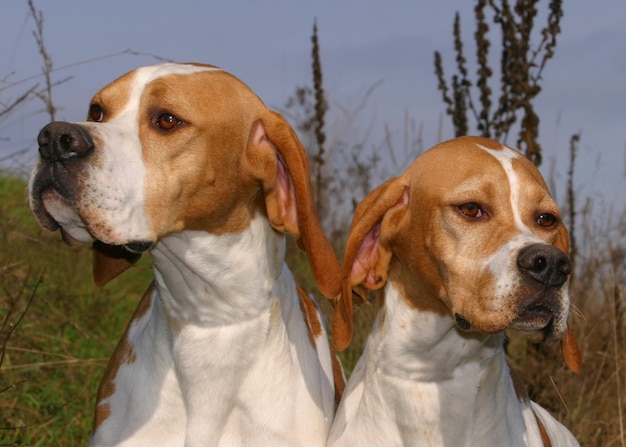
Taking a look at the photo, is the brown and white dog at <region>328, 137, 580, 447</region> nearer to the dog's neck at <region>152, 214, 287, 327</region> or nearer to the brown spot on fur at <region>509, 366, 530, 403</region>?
the brown spot on fur at <region>509, 366, 530, 403</region>

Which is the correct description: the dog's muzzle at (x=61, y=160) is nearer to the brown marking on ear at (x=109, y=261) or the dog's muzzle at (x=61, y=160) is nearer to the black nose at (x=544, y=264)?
the brown marking on ear at (x=109, y=261)

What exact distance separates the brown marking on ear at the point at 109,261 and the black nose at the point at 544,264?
1625 millimetres

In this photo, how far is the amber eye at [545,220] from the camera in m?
4.38

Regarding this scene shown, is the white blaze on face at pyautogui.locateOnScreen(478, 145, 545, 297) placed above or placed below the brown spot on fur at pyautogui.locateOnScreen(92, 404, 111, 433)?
above

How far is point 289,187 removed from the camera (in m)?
4.49

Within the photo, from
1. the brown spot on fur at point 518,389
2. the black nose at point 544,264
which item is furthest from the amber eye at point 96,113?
the brown spot on fur at point 518,389

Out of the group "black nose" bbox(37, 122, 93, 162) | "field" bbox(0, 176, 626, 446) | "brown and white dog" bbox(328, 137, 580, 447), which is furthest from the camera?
"field" bbox(0, 176, 626, 446)

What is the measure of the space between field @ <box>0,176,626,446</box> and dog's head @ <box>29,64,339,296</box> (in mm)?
1938

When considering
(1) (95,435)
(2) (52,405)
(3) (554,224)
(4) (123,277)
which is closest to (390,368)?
(3) (554,224)

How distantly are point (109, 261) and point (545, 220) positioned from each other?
1780mm

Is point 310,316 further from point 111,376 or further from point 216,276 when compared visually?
point 111,376

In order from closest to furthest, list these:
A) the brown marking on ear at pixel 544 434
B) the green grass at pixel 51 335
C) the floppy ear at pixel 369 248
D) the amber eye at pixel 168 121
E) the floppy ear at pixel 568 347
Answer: the amber eye at pixel 168 121
the floppy ear at pixel 369 248
the floppy ear at pixel 568 347
the brown marking on ear at pixel 544 434
the green grass at pixel 51 335

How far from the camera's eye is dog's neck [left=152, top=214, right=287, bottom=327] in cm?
431

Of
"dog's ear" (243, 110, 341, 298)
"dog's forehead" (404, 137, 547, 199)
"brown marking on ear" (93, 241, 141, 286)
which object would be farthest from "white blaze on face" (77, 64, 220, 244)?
"dog's forehead" (404, 137, 547, 199)
